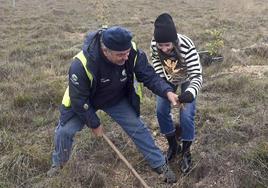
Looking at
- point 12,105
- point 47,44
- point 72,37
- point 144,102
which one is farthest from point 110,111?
point 72,37

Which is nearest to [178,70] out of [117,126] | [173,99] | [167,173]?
[173,99]

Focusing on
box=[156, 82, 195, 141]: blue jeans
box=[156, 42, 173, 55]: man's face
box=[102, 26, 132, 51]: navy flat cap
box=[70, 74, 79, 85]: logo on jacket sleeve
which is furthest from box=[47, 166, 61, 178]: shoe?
box=[156, 42, 173, 55]: man's face

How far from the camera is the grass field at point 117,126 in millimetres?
3941

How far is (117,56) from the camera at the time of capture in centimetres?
359

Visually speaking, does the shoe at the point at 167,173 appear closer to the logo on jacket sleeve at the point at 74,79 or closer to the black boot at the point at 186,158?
the black boot at the point at 186,158

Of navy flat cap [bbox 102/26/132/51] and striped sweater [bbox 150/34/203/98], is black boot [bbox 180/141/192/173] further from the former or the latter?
navy flat cap [bbox 102/26/132/51]

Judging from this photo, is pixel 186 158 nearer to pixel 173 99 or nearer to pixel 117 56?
pixel 173 99

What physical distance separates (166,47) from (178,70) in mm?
281

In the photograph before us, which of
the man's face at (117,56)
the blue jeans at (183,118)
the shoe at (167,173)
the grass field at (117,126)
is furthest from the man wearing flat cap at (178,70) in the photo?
the man's face at (117,56)

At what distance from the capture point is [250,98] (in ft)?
19.8

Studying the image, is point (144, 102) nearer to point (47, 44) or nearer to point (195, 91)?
point (195, 91)

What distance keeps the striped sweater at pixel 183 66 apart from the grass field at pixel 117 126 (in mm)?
736

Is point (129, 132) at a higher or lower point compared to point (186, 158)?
higher

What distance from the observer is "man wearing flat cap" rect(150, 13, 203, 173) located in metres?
3.89
